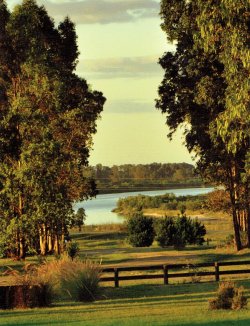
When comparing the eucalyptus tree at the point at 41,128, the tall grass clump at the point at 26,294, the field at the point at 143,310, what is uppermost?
the eucalyptus tree at the point at 41,128

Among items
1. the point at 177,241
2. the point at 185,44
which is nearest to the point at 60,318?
the point at 185,44

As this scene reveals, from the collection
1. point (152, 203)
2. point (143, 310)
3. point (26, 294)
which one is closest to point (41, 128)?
point (26, 294)

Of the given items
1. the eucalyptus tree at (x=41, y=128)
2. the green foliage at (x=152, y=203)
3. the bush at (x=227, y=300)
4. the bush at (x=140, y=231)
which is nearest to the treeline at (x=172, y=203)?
the green foliage at (x=152, y=203)

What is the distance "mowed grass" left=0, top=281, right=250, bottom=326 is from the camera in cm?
2017

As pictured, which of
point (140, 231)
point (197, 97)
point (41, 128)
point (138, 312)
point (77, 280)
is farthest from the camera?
point (140, 231)

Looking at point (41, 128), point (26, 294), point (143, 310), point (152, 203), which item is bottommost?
point (143, 310)

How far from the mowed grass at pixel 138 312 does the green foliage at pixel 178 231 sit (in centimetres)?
2904

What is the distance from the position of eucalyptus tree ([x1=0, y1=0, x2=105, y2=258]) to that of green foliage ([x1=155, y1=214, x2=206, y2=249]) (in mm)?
6889

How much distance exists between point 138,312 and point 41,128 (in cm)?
2867

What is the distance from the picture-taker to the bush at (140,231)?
6059 cm

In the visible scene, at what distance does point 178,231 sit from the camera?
5797cm

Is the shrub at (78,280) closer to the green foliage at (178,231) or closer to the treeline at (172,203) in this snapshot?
the treeline at (172,203)

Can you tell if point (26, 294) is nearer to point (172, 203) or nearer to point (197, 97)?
point (197, 97)

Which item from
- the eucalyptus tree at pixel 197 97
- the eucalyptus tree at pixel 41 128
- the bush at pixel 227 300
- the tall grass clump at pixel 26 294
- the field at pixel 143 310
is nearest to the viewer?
the field at pixel 143 310
